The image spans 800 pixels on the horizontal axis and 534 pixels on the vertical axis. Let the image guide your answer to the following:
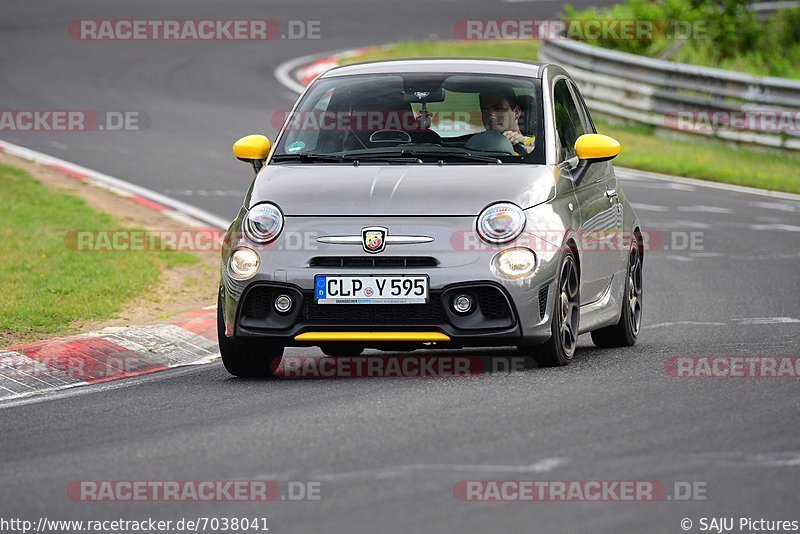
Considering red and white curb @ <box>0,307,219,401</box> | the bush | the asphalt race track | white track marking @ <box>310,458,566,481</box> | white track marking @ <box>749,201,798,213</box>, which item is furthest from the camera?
the bush

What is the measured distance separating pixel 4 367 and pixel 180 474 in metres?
3.24

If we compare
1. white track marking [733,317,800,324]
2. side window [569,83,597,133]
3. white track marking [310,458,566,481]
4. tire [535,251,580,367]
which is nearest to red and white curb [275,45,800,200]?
white track marking [733,317,800,324]

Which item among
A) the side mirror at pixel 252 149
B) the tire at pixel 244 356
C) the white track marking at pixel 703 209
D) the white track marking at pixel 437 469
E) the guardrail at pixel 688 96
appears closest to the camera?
the white track marking at pixel 437 469

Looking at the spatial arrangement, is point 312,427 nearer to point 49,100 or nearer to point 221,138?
point 221,138

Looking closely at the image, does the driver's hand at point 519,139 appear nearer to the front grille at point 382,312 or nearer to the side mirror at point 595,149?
the side mirror at point 595,149

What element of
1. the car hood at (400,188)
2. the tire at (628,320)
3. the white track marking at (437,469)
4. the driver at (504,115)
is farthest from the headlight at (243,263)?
the tire at (628,320)

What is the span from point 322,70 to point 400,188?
14.0 meters

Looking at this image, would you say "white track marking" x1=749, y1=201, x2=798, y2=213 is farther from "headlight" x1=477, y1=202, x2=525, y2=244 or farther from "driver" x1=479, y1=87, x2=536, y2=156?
"headlight" x1=477, y1=202, x2=525, y2=244

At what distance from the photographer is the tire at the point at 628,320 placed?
10.3 meters

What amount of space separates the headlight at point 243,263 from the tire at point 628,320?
2784 mm

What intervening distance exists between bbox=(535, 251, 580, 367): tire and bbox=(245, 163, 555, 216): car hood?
0.46m

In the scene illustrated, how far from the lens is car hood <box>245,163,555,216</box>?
845 cm

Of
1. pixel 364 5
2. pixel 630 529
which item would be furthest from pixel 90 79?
pixel 630 529

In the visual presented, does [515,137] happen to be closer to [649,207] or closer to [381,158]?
[381,158]
